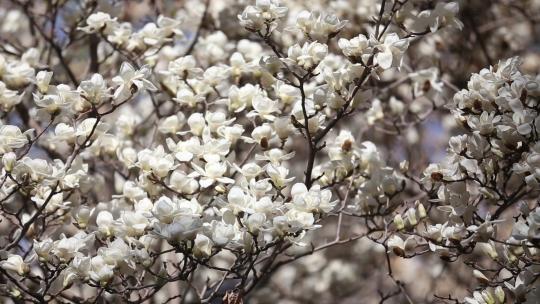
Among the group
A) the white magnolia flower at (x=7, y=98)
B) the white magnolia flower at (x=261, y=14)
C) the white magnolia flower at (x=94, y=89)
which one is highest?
the white magnolia flower at (x=261, y=14)

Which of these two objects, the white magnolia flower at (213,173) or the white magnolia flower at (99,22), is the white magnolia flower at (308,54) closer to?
the white magnolia flower at (213,173)

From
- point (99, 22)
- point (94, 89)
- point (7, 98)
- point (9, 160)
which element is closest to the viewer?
point (9, 160)

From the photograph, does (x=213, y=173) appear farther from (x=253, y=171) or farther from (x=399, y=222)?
(x=399, y=222)

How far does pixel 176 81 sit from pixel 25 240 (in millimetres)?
754

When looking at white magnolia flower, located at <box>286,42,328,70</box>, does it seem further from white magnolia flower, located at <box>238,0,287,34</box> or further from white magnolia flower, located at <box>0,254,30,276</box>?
white magnolia flower, located at <box>0,254,30,276</box>

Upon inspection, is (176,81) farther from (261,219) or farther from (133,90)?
(261,219)

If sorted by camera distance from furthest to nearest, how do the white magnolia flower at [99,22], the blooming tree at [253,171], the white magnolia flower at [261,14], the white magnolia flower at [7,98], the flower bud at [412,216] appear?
1. the white magnolia flower at [99,22]
2. the white magnolia flower at [7,98]
3. the flower bud at [412,216]
4. the white magnolia flower at [261,14]
5. the blooming tree at [253,171]

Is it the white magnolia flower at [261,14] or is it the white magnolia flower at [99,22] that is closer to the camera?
the white magnolia flower at [261,14]

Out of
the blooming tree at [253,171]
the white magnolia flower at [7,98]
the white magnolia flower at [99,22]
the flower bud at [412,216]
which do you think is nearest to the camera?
the blooming tree at [253,171]

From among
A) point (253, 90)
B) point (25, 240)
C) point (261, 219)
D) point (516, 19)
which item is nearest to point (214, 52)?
point (253, 90)

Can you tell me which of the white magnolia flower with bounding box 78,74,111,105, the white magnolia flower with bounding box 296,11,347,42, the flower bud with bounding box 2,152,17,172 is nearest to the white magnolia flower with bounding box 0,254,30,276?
the flower bud with bounding box 2,152,17,172

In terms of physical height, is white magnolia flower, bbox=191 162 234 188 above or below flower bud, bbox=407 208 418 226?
above

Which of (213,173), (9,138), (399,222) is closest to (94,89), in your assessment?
(9,138)

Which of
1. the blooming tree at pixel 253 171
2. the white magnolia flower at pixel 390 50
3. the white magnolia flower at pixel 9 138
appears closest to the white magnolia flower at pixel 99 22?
the blooming tree at pixel 253 171
